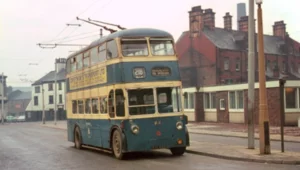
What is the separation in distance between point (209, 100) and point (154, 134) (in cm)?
2975

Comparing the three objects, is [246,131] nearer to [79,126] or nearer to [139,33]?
[79,126]

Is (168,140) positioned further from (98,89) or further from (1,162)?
(1,162)

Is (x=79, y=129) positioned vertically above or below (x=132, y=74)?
below

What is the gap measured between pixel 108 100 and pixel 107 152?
3088 mm

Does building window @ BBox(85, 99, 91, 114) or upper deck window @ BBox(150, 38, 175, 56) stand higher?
upper deck window @ BBox(150, 38, 175, 56)

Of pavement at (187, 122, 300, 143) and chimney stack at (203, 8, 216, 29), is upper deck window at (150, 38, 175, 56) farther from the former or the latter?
chimney stack at (203, 8, 216, 29)

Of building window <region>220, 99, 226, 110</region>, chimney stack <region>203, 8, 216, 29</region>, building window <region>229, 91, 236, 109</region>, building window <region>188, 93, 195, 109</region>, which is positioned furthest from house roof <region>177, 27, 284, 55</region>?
building window <region>229, 91, 236, 109</region>

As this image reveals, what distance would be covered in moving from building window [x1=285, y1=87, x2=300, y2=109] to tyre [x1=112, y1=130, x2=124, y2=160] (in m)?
22.9

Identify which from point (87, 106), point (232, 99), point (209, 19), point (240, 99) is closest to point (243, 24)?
point (209, 19)

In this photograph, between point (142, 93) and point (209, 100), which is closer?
point (142, 93)

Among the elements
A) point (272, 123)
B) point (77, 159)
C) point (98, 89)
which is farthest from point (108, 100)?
point (272, 123)

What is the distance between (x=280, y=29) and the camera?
72.9 metres

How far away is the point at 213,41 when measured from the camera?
5853cm

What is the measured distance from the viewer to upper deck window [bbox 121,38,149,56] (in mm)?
15156
